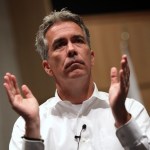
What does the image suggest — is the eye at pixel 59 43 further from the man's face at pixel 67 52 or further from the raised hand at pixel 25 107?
the raised hand at pixel 25 107

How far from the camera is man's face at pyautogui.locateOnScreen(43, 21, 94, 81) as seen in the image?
1749mm

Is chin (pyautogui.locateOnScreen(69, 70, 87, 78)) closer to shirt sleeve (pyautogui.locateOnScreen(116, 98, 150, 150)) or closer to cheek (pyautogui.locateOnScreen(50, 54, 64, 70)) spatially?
cheek (pyautogui.locateOnScreen(50, 54, 64, 70))

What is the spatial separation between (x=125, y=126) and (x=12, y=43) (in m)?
2.00

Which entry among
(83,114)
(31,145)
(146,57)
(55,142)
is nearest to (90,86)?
(83,114)

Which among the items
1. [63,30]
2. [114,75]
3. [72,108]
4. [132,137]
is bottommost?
[132,137]

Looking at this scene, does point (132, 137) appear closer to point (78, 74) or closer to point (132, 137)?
point (132, 137)

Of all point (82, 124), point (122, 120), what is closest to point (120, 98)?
point (122, 120)

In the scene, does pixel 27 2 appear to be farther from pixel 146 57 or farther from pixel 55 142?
pixel 55 142

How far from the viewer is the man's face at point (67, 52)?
1.75 metres

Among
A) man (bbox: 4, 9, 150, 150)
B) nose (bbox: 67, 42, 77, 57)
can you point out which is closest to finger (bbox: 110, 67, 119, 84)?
man (bbox: 4, 9, 150, 150)

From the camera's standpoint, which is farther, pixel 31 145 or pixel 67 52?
pixel 67 52

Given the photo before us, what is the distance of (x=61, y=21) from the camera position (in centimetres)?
191

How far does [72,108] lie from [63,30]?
41 cm

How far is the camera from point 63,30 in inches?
73.1
